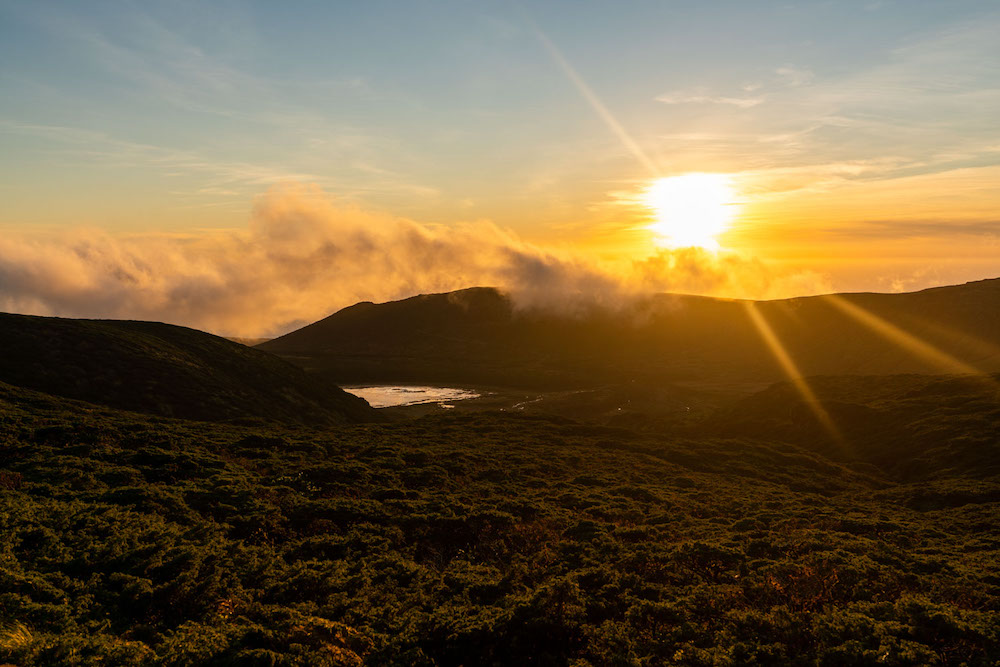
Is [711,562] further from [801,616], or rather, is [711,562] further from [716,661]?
[716,661]

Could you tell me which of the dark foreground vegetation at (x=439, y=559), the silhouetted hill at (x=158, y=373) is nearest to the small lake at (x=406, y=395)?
the silhouetted hill at (x=158, y=373)

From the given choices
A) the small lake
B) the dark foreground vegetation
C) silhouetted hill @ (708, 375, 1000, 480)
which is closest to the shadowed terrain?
the dark foreground vegetation

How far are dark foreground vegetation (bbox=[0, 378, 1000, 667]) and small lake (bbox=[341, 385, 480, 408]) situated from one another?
79.1 m

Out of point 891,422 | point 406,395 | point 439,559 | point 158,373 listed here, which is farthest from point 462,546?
point 406,395

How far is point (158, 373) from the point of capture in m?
69.8

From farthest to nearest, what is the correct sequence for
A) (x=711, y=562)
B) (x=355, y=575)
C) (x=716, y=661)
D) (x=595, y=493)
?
(x=595, y=493) < (x=711, y=562) < (x=355, y=575) < (x=716, y=661)

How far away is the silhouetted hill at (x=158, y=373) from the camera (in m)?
61.9

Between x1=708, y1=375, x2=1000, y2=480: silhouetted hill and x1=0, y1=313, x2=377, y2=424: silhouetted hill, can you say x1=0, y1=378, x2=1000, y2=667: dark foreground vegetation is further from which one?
x1=0, y1=313, x2=377, y2=424: silhouetted hill

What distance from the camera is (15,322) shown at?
71062 mm

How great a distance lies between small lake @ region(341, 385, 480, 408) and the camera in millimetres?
127562

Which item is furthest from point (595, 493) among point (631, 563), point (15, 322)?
point (15, 322)

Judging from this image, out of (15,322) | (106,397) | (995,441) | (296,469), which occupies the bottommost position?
(995,441)

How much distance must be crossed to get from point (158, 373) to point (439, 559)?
59.2 metres

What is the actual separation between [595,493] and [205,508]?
2367 centimetres
